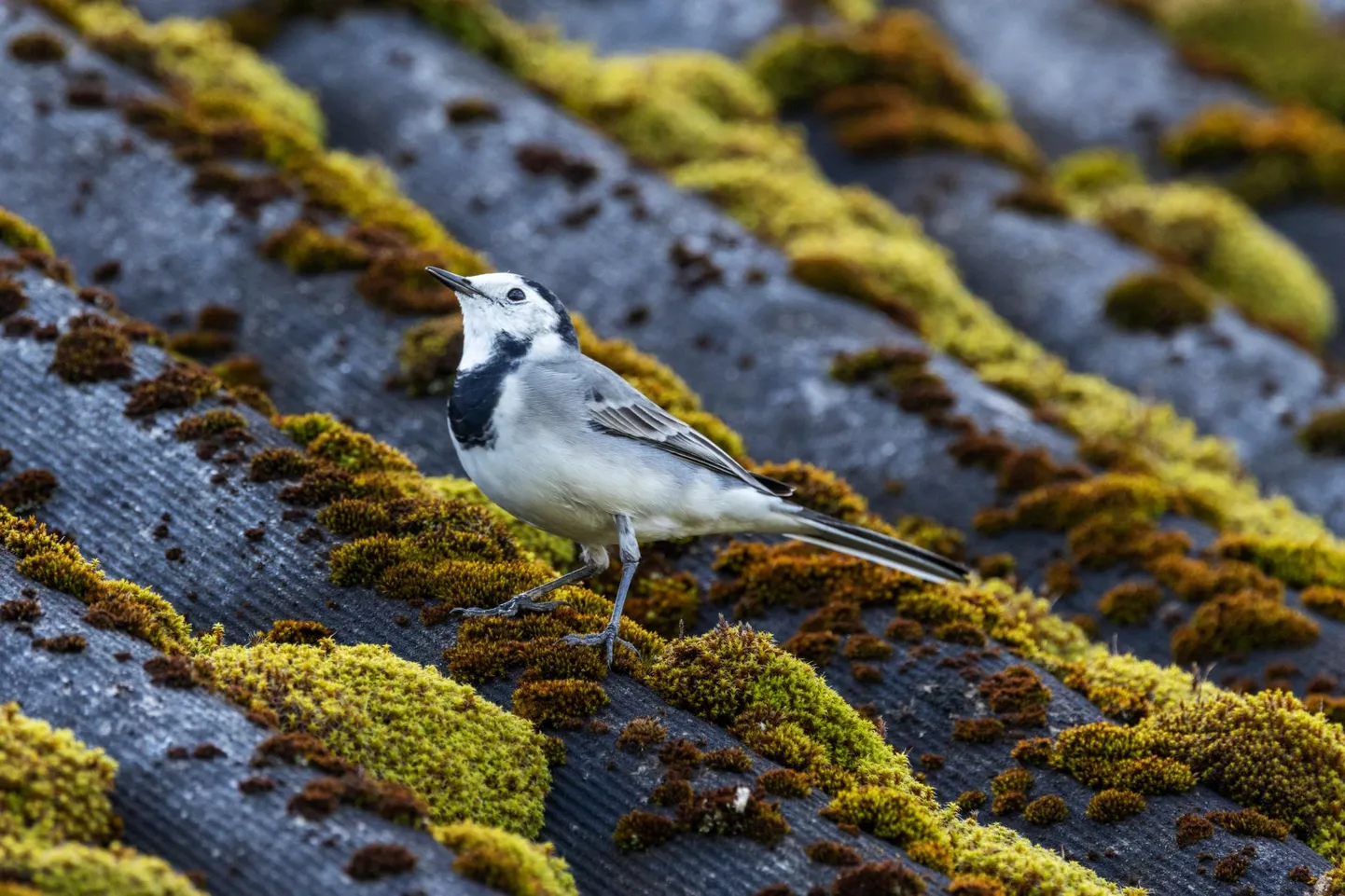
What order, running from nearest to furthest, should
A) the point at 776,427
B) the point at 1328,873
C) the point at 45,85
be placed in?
1. the point at 1328,873
2. the point at 776,427
3. the point at 45,85

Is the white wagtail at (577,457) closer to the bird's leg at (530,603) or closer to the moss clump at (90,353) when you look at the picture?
the bird's leg at (530,603)

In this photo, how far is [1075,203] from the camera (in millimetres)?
27391

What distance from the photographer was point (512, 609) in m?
11.2

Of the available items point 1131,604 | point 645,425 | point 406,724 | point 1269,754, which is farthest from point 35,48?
point 1269,754

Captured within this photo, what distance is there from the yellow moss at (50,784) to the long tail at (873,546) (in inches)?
215

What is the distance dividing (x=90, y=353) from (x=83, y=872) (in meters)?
6.98

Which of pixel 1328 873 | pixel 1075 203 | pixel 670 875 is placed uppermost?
pixel 1075 203

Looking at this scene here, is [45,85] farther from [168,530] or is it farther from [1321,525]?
[1321,525]

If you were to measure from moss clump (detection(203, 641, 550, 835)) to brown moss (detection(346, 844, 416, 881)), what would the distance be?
1048mm

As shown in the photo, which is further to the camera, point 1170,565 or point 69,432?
point 1170,565

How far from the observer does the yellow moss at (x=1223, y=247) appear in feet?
86.8

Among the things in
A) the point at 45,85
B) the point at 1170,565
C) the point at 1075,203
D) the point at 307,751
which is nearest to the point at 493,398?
the point at 307,751

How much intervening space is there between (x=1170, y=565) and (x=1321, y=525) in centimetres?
486

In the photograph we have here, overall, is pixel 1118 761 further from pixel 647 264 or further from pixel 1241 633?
pixel 647 264
